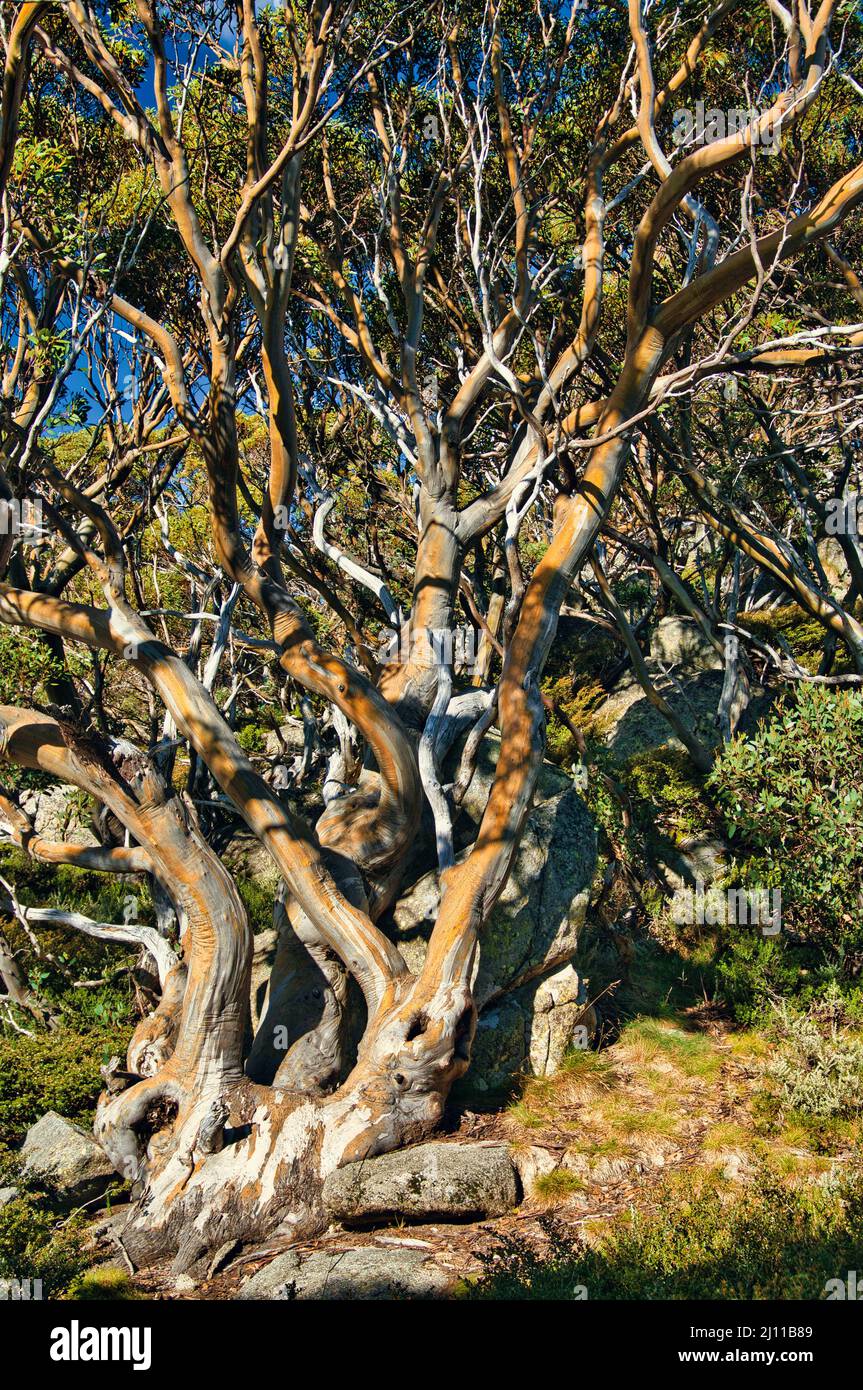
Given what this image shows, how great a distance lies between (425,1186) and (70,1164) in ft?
9.60

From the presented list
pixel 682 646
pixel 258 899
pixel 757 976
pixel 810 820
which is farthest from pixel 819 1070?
pixel 682 646

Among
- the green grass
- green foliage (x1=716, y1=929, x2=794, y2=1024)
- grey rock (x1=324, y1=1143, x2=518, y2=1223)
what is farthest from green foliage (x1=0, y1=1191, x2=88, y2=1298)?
green foliage (x1=716, y1=929, x2=794, y2=1024)

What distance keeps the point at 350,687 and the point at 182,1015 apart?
3.00 meters

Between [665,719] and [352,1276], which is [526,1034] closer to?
[352,1276]

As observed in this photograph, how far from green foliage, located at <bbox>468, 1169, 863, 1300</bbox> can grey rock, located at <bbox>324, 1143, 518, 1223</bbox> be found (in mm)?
463

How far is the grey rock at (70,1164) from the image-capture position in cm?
817

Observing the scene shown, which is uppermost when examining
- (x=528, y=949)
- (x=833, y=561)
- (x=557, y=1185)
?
(x=833, y=561)

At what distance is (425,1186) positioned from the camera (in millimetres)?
7414

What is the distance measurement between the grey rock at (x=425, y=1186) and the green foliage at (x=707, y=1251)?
1.52 feet

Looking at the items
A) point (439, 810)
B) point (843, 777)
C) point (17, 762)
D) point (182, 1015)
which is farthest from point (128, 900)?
point (843, 777)

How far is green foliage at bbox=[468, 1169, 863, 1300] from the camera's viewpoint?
5.86 metres

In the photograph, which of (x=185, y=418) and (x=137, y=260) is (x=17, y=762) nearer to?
(x=185, y=418)

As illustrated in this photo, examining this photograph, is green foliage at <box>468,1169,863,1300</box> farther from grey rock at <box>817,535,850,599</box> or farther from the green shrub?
grey rock at <box>817,535,850,599</box>

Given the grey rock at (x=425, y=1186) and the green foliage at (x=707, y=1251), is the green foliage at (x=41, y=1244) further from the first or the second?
the green foliage at (x=707, y=1251)
